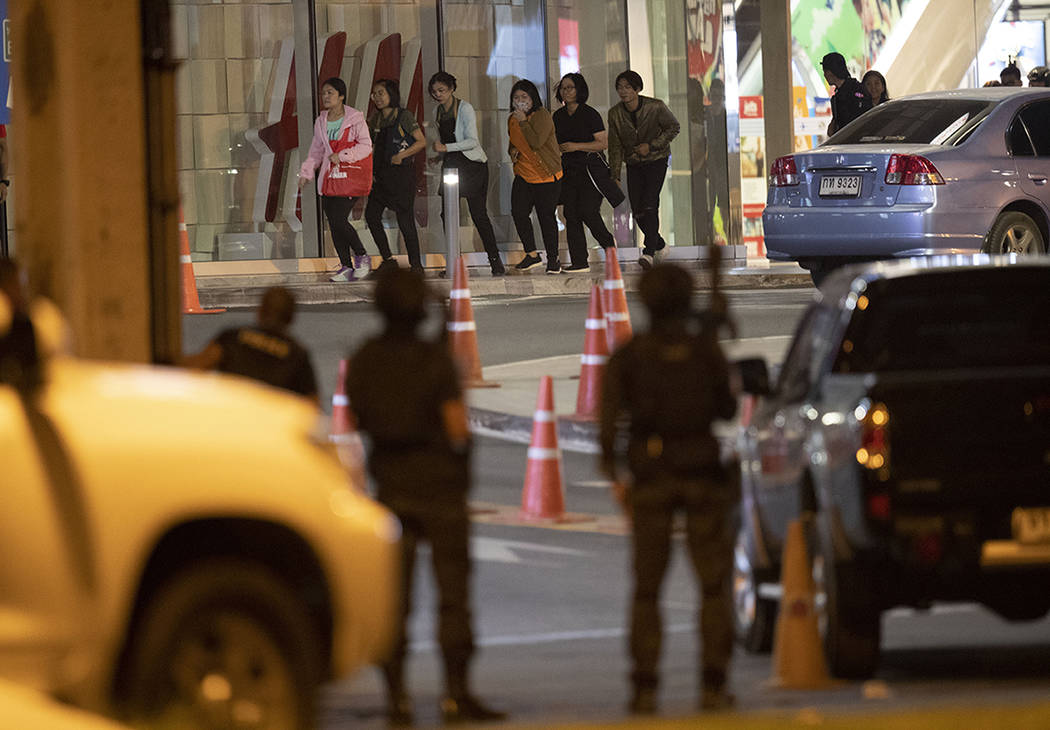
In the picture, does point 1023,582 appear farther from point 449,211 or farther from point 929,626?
A: point 449,211

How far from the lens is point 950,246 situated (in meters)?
18.1

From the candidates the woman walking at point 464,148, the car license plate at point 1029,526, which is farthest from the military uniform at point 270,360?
the woman walking at point 464,148

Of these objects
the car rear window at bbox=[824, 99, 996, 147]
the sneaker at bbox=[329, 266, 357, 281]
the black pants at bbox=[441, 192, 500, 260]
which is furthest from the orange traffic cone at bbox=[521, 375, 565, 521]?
the black pants at bbox=[441, 192, 500, 260]

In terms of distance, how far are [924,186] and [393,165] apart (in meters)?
7.51

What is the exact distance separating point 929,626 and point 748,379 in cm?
167

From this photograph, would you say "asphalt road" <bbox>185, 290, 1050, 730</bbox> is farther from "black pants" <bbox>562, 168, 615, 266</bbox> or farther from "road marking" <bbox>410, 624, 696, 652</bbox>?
"black pants" <bbox>562, 168, 615, 266</bbox>

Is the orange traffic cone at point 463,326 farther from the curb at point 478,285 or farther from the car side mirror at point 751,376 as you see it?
the car side mirror at point 751,376

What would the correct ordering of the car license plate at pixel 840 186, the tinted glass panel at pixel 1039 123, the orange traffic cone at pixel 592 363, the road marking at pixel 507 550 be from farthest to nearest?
the tinted glass panel at pixel 1039 123 → the car license plate at pixel 840 186 → the orange traffic cone at pixel 592 363 → the road marking at pixel 507 550

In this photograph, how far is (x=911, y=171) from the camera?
18.1 metres

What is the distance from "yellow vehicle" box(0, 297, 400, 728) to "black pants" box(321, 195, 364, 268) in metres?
17.2

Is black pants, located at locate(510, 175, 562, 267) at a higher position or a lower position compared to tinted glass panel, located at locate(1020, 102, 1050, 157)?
lower

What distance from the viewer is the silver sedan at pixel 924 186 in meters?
18.1

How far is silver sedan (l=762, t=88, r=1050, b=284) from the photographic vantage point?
18.1 m

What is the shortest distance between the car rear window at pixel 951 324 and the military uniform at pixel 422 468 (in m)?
1.68
